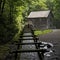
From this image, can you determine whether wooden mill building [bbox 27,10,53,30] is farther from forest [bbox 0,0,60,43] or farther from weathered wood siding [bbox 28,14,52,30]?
forest [bbox 0,0,60,43]

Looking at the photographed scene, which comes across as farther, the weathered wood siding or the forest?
the weathered wood siding

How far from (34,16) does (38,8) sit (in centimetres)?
1448

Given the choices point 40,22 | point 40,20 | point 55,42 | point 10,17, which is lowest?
point 40,22

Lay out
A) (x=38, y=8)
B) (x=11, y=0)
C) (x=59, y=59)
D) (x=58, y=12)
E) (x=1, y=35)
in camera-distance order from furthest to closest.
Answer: (x=38, y=8) < (x=58, y=12) < (x=11, y=0) < (x=1, y=35) < (x=59, y=59)

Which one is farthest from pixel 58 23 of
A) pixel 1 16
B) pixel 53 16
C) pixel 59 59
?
pixel 59 59

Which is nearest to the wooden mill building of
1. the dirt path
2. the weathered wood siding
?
the weathered wood siding

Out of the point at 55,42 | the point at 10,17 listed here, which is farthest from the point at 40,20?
the point at 55,42

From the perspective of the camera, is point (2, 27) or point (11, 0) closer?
point (2, 27)

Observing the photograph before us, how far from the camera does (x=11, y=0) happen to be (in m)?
25.6

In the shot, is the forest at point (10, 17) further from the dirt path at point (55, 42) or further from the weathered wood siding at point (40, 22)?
the weathered wood siding at point (40, 22)

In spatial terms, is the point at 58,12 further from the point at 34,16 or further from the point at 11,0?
the point at 11,0

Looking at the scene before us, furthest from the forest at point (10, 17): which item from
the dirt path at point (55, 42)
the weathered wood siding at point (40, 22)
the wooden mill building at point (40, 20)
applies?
the weathered wood siding at point (40, 22)

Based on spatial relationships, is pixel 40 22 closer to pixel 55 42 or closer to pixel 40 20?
pixel 40 20

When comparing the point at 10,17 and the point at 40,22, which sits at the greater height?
the point at 10,17
